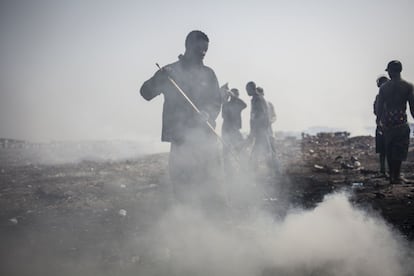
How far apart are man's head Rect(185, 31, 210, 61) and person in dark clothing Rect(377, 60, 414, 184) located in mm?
3955

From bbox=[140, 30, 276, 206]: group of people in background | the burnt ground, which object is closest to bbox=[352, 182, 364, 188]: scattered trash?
the burnt ground

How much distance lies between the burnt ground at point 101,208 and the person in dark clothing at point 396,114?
0.52 m

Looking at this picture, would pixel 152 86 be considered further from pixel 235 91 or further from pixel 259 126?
pixel 235 91

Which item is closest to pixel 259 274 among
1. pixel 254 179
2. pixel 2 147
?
pixel 254 179

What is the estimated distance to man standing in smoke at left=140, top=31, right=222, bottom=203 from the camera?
3.12m

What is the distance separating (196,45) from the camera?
3178 mm

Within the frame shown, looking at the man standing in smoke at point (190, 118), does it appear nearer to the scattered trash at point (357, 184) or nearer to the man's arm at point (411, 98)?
the scattered trash at point (357, 184)

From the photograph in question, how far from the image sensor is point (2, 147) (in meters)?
16.8

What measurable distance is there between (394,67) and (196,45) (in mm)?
4091

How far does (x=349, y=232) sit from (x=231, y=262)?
138cm

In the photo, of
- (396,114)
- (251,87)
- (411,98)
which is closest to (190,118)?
(251,87)

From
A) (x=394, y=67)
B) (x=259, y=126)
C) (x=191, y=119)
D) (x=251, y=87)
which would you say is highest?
(x=394, y=67)

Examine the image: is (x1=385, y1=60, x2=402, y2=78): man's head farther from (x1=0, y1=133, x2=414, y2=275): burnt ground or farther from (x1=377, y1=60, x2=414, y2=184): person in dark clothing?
(x1=0, y1=133, x2=414, y2=275): burnt ground

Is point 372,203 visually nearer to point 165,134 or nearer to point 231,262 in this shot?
point 231,262
